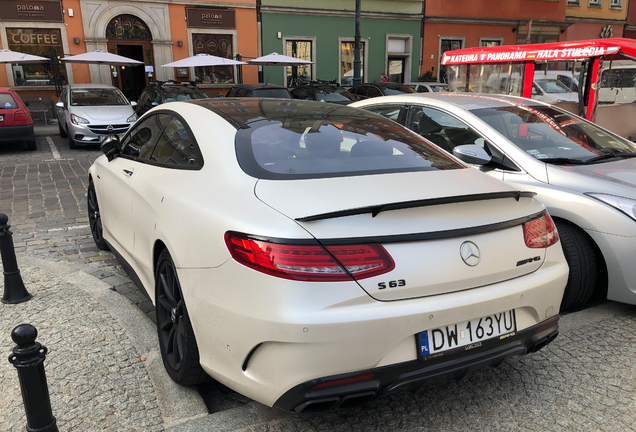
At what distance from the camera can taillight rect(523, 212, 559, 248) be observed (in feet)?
8.07

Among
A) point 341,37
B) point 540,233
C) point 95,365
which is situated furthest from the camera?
point 341,37

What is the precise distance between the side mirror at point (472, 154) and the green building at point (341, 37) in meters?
20.0

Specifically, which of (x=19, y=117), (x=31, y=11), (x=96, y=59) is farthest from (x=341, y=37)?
(x=19, y=117)

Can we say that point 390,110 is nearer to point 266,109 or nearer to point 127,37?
point 266,109

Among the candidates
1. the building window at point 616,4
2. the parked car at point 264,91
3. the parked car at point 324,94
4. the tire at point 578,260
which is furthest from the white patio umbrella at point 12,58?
the building window at point 616,4

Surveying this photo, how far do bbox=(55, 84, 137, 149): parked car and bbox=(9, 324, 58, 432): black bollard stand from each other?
11.3m

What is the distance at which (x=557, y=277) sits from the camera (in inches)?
99.0

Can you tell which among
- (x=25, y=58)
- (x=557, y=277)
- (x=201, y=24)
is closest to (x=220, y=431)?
(x=557, y=277)

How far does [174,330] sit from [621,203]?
9.83 ft

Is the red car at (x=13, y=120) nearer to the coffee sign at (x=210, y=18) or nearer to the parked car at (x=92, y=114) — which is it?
the parked car at (x=92, y=114)

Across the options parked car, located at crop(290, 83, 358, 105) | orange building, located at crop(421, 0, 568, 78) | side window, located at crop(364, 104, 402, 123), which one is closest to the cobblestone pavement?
side window, located at crop(364, 104, 402, 123)

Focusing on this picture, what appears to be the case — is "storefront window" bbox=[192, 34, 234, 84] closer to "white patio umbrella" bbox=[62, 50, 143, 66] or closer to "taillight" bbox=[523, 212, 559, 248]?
"white patio umbrella" bbox=[62, 50, 143, 66]

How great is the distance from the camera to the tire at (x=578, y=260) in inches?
143

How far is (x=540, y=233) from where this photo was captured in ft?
8.32
